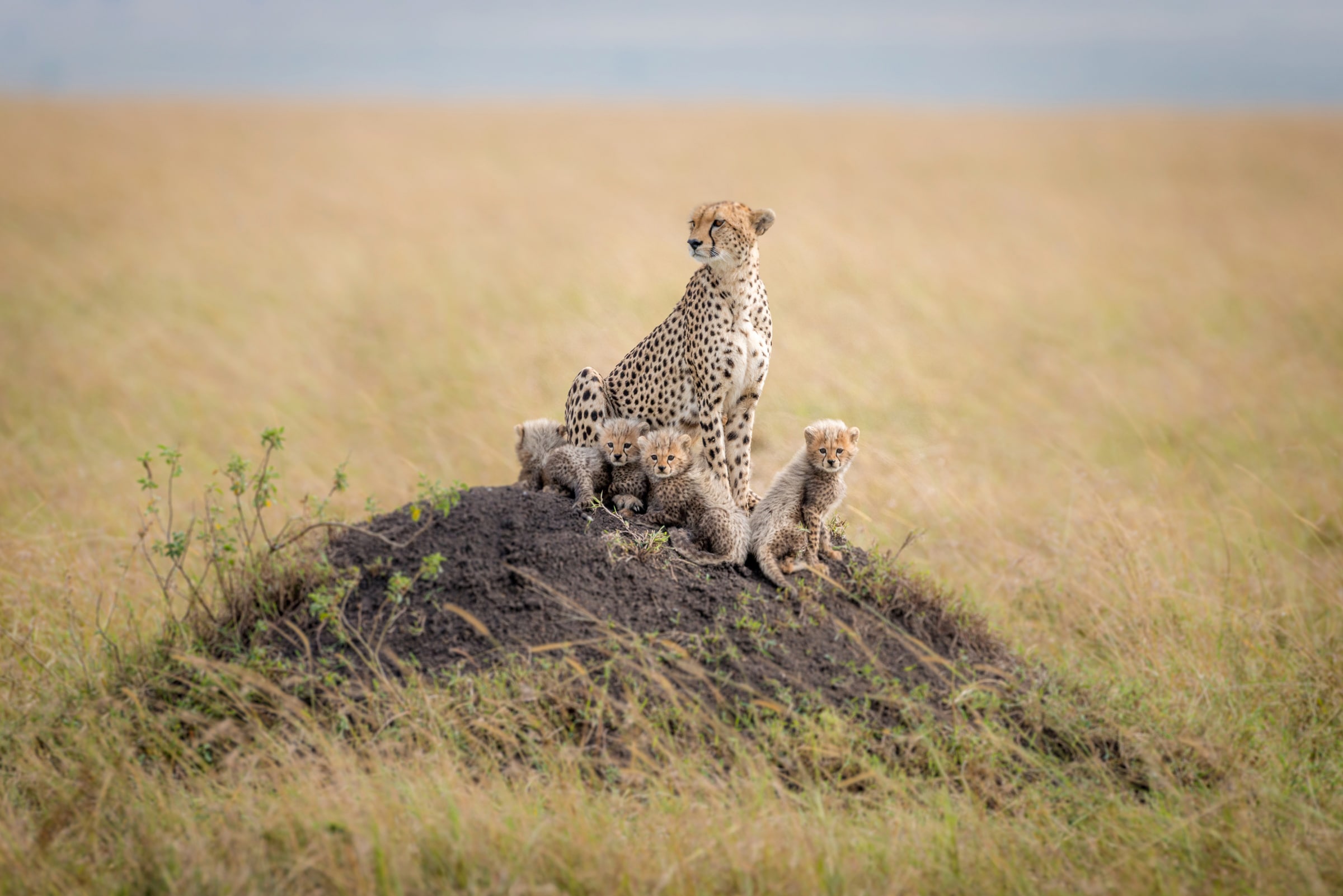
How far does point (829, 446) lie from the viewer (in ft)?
13.6

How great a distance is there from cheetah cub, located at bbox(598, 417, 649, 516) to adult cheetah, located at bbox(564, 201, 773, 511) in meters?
0.20

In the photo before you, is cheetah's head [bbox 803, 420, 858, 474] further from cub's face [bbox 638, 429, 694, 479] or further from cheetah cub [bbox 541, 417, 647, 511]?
cheetah cub [bbox 541, 417, 647, 511]

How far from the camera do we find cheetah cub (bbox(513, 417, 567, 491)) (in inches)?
196

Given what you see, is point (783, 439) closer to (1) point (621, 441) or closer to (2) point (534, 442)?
(2) point (534, 442)

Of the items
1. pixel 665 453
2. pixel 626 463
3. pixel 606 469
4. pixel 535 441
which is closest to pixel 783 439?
pixel 535 441

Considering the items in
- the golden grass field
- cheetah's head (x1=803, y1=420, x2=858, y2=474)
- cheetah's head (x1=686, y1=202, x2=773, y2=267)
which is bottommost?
the golden grass field

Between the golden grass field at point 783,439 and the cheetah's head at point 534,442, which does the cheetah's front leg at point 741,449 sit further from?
the golden grass field at point 783,439

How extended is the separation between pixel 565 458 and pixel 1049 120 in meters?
50.3

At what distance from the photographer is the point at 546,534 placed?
430cm

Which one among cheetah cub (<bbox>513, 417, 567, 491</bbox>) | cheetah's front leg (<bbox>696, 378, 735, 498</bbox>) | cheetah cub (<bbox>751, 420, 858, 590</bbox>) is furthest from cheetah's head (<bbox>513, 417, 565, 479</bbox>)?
cheetah cub (<bbox>751, 420, 858, 590</bbox>)

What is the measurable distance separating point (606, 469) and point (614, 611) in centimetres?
79

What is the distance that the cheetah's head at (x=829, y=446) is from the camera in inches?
164

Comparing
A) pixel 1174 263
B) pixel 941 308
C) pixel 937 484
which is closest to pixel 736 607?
pixel 937 484

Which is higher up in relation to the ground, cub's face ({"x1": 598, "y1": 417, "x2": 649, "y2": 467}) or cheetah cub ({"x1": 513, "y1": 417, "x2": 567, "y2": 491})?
cub's face ({"x1": 598, "y1": 417, "x2": 649, "y2": 467})
